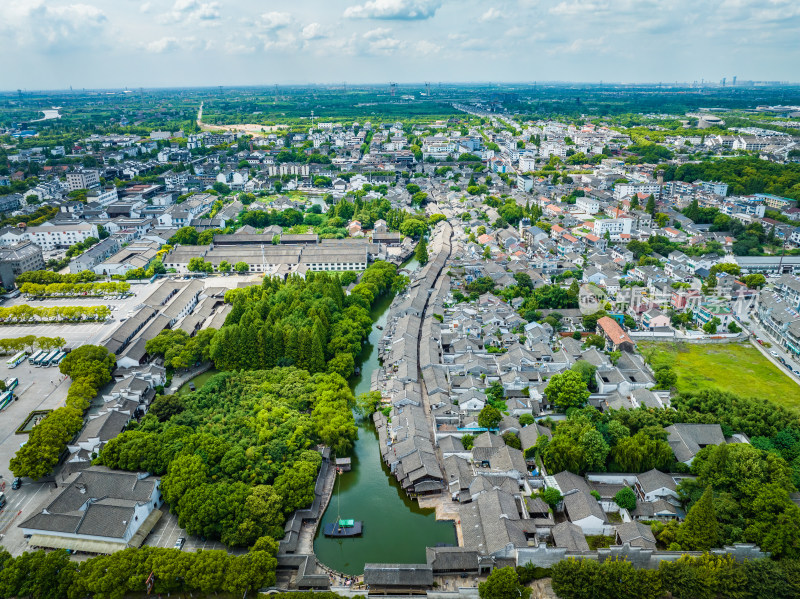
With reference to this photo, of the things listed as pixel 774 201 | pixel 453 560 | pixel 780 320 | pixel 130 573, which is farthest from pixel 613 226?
pixel 130 573

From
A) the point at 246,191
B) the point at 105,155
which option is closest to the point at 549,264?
the point at 246,191

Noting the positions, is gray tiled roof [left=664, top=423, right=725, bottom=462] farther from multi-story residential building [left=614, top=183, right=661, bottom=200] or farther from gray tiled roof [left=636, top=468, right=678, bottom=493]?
multi-story residential building [left=614, top=183, right=661, bottom=200]

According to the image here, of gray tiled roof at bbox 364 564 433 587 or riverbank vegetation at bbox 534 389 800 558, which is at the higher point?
Result: riverbank vegetation at bbox 534 389 800 558

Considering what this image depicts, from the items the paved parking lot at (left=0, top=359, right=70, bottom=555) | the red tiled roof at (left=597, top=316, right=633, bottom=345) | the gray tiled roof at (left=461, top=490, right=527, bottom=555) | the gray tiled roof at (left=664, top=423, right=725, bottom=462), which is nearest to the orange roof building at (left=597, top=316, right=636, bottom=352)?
the red tiled roof at (left=597, top=316, right=633, bottom=345)

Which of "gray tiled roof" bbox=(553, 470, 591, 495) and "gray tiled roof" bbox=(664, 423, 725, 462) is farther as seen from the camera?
"gray tiled roof" bbox=(664, 423, 725, 462)

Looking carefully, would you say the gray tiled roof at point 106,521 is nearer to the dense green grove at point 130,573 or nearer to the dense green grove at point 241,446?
the dense green grove at point 130,573

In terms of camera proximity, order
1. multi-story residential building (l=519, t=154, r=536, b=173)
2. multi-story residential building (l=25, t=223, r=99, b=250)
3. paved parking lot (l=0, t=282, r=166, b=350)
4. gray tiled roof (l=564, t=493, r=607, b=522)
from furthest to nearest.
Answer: multi-story residential building (l=519, t=154, r=536, b=173)
multi-story residential building (l=25, t=223, r=99, b=250)
paved parking lot (l=0, t=282, r=166, b=350)
gray tiled roof (l=564, t=493, r=607, b=522)

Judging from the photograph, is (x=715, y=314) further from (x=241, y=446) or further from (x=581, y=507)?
(x=241, y=446)
